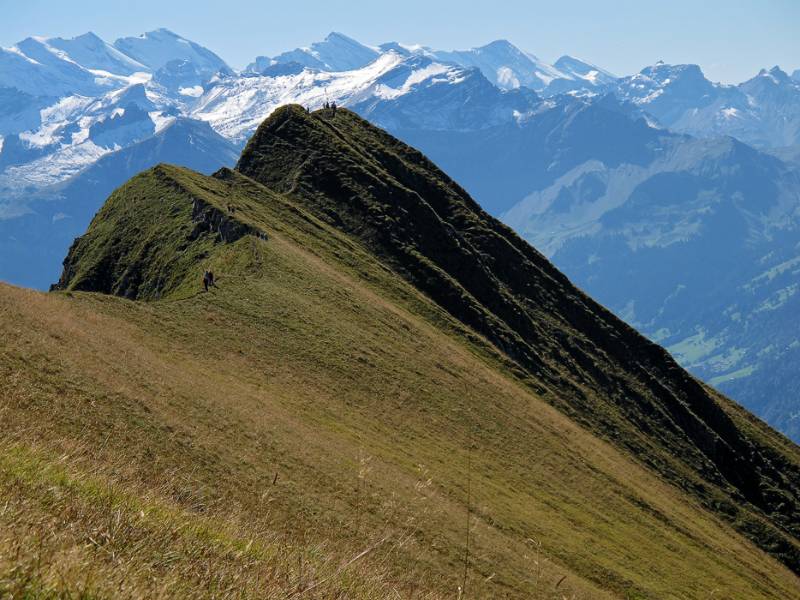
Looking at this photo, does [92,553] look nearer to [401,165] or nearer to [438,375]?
[438,375]

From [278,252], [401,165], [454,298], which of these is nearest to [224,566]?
[278,252]

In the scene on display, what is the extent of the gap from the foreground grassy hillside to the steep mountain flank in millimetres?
1181

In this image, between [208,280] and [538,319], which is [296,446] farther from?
[538,319]

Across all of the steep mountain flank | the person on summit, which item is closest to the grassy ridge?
the person on summit

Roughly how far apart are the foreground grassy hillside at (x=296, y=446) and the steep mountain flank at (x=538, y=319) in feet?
3.88

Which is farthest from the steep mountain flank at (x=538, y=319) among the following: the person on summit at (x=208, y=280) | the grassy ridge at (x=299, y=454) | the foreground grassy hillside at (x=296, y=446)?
the person on summit at (x=208, y=280)

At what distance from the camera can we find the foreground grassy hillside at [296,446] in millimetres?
8539

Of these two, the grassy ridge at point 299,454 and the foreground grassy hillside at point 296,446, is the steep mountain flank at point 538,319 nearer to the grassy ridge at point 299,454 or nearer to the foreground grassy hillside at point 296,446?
the foreground grassy hillside at point 296,446

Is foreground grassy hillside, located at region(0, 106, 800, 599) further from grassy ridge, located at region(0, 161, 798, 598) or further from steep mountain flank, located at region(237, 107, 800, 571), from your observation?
steep mountain flank, located at region(237, 107, 800, 571)

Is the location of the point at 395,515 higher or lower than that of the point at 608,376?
lower

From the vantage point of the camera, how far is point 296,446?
130ft

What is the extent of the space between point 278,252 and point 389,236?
3204cm

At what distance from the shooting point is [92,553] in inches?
273

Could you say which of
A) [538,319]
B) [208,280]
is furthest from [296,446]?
[538,319]
